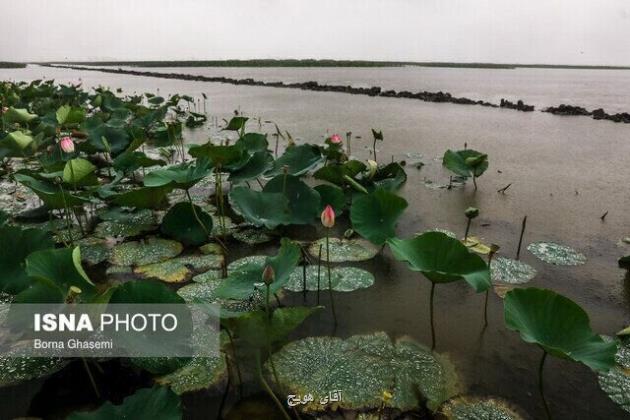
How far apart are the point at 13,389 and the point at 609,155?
573 cm

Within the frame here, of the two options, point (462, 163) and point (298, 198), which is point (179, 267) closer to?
point (298, 198)

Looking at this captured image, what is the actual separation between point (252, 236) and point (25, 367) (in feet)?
4.41

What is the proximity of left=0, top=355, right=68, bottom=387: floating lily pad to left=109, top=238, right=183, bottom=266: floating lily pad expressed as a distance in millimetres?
777

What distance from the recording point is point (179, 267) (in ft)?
7.02

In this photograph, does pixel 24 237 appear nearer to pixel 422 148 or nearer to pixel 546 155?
pixel 422 148

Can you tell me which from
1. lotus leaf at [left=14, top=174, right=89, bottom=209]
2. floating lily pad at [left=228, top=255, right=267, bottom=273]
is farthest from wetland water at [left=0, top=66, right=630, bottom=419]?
lotus leaf at [left=14, top=174, right=89, bottom=209]

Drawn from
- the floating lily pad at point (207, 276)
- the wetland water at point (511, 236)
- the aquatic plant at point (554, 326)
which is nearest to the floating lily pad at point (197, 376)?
the wetland water at point (511, 236)

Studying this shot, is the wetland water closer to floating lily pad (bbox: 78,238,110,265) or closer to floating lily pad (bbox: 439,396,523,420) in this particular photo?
floating lily pad (bbox: 439,396,523,420)

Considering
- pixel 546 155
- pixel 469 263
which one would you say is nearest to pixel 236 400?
pixel 469 263

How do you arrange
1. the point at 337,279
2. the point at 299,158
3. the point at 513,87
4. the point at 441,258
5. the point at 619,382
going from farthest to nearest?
1. the point at 513,87
2. the point at 299,158
3. the point at 337,279
4. the point at 441,258
5. the point at 619,382

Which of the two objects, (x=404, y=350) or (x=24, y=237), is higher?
(x=24, y=237)

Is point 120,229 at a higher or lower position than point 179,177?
lower

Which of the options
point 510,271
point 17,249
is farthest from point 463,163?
point 17,249

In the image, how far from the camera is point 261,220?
2334mm
